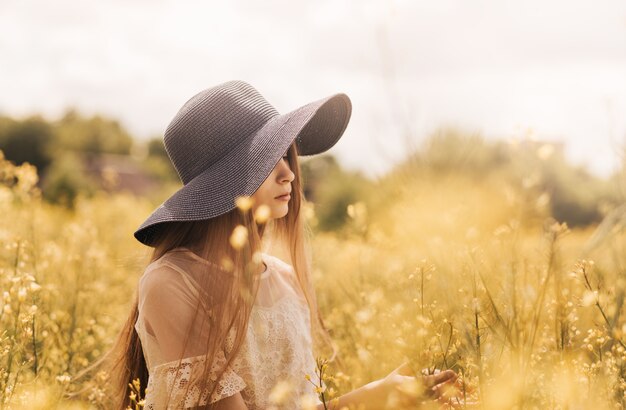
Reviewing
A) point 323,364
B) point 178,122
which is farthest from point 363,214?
point 323,364

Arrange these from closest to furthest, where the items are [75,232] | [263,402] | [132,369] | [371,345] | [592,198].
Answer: [263,402], [132,369], [371,345], [75,232], [592,198]

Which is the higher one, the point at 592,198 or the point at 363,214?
the point at 363,214

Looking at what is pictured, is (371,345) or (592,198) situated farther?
(592,198)

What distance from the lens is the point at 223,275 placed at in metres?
1.82

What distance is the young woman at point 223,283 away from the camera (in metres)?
1.67

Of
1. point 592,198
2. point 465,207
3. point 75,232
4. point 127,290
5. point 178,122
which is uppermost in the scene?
point 178,122

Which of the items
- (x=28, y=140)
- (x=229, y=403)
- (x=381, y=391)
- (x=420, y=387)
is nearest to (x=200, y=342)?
(x=229, y=403)

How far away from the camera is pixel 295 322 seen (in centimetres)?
200

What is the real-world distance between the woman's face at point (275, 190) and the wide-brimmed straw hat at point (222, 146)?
120mm

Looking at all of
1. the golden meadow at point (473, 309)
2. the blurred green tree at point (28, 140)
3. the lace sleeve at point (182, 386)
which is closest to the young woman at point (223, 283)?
the lace sleeve at point (182, 386)

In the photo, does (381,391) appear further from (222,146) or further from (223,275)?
(222,146)

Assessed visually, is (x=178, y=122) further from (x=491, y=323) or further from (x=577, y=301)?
(x=577, y=301)

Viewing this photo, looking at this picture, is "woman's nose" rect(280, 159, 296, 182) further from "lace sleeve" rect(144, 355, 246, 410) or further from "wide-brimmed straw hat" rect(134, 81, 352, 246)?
"lace sleeve" rect(144, 355, 246, 410)

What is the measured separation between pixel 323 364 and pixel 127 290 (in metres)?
3.74
